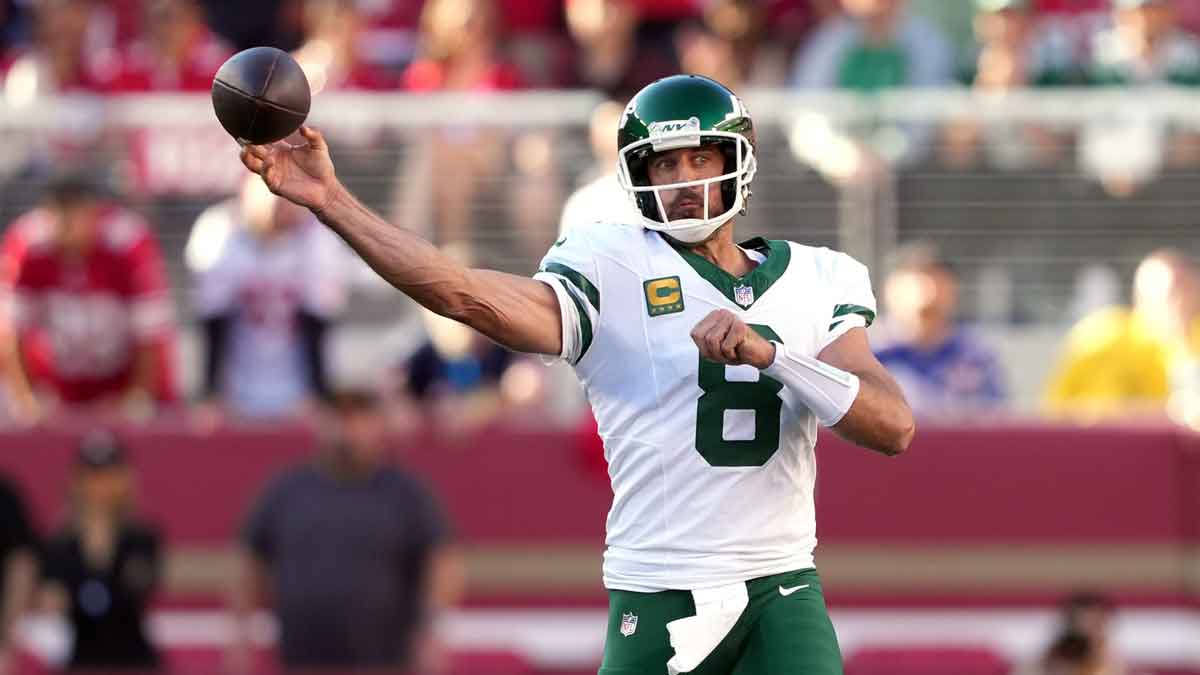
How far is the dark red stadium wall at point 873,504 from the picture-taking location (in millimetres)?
10859

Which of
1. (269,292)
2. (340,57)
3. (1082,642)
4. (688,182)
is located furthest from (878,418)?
(340,57)

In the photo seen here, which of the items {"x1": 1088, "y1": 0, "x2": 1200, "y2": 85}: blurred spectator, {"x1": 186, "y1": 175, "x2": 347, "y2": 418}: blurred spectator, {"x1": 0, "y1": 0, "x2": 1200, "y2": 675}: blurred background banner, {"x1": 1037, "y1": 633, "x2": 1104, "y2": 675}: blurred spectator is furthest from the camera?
{"x1": 1088, "y1": 0, "x2": 1200, "y2": 85}: blurred spectator

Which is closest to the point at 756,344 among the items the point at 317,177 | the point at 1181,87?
the point at 317,177

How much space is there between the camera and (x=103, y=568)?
1014 cm

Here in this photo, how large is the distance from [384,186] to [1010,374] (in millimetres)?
3097

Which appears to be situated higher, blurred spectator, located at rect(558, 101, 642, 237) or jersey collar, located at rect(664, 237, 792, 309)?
blurred spectator, located at rect(558, 101, 642, 237)

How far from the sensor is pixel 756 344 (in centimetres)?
490

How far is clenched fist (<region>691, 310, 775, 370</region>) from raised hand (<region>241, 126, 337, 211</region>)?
84 cm

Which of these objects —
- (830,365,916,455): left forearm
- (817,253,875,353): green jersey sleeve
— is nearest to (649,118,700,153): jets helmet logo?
(817,253,875,353): green jersey sleeve

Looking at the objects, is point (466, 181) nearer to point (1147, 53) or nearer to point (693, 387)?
point (1147, 53)

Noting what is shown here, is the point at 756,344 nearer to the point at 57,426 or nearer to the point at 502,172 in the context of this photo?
the point at 502,172

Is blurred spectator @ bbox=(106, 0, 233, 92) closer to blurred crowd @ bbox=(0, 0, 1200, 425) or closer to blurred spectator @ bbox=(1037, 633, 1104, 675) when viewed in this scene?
blurred crowd @ bbox=(0, 0, 1200, 425)

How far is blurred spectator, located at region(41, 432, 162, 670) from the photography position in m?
10.1

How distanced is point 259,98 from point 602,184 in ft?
13.8
